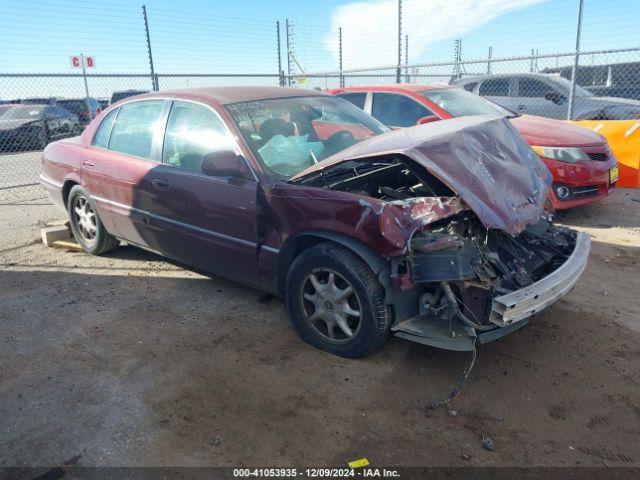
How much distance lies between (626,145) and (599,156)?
5.91 feet

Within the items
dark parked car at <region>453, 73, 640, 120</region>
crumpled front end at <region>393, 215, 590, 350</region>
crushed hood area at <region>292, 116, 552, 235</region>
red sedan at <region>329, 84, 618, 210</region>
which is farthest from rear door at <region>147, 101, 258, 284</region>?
dark parked car at <region>453, 73, 640, 120</region>

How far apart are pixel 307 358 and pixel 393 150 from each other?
1.44m

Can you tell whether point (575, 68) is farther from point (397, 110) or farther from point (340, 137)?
point (340, 137)

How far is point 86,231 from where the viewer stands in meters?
5.39

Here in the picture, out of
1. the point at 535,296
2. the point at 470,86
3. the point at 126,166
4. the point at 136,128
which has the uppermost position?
the point at 470,86

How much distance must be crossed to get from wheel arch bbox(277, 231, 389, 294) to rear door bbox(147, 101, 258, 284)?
0.27 m

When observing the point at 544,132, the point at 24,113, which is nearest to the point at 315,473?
the point at 544,132

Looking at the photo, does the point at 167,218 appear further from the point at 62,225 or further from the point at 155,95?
the point at 62,225

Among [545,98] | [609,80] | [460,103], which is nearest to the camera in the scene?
[460,103]

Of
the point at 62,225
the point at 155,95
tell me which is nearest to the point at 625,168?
the point at 155,95

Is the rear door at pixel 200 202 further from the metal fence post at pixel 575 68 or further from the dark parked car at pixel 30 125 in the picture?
the dark parked car at pixel 30 125

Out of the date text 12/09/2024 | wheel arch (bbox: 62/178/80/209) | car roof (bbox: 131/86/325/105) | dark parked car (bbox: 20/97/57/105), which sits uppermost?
dark parked car (bbox: 20/97/57/105)

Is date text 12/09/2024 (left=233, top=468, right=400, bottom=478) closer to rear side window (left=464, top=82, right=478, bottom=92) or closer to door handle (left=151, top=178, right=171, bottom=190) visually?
door handle (left=151, top=178, right=171, bottom=190)

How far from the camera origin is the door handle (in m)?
4.10
